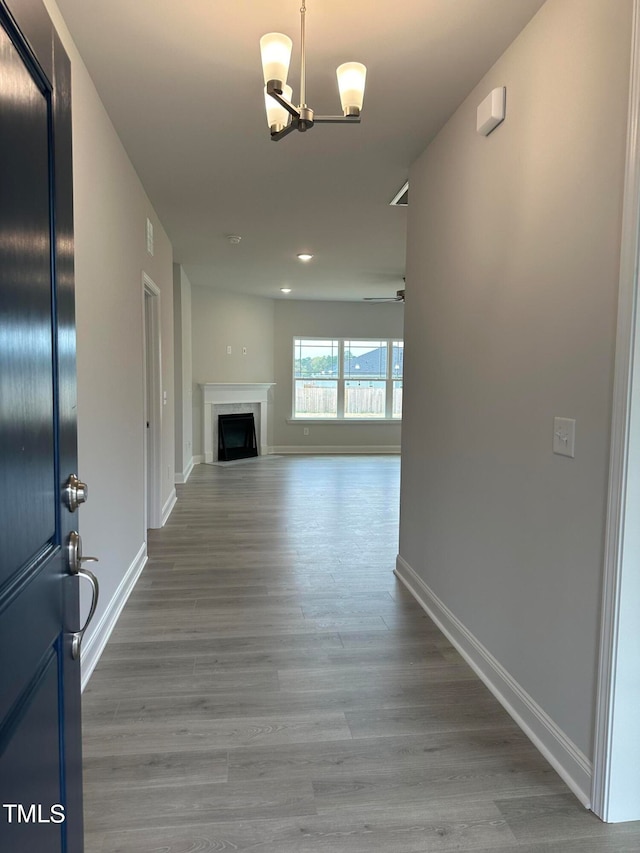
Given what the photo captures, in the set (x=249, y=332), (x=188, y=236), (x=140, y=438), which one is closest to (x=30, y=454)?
(x=140, y=438)

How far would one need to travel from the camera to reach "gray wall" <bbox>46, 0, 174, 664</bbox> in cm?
223

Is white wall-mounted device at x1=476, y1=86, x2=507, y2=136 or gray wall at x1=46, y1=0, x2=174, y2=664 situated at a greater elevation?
white wall-mounted device at x1=476, y1=86, x2=507, y2=136

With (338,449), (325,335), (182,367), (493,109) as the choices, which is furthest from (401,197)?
(338,449)

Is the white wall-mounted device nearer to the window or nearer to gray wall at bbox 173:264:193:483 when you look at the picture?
gray wall at bbox 173:264:193:483

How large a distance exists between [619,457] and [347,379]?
316 inches

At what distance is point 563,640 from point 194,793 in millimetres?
1283

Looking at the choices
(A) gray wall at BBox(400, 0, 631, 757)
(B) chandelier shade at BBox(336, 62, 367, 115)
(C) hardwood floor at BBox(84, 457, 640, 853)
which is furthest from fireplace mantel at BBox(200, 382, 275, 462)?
(B) chandelier shade at BBox(336, 62, 367, 115)

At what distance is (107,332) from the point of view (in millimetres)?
2684

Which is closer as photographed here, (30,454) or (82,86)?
(30,454)

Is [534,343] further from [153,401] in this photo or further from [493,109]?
[153,401]

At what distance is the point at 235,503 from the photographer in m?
5.59

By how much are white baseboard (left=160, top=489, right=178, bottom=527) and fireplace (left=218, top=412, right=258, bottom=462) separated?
2519 mm

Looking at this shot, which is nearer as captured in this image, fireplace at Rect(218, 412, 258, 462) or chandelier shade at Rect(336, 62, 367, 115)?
chandelier shade at Rect(336, 62, 367, 115)

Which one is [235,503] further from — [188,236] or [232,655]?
[232,655]
